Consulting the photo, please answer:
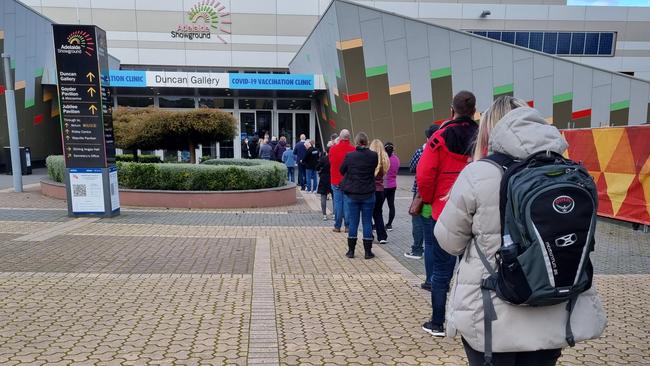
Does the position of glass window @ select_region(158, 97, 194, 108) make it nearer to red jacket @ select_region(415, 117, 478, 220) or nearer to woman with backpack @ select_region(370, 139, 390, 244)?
woman with backpack @ select_region(370, 139, 390, 244)

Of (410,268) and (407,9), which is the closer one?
(410,268)

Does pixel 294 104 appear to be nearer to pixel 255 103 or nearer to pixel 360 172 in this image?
pixel 255 103

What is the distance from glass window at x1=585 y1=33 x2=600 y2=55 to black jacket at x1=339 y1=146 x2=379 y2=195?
40529 millimetres

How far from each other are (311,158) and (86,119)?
6491mm

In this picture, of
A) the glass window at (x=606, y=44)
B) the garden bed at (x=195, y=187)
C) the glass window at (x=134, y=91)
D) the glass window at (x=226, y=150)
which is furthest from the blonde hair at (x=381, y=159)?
the glass window at (x=606, y=44)

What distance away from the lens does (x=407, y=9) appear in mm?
35188

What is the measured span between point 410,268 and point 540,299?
4.44 meters

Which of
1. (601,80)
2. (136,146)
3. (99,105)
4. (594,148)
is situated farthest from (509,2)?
(99,105)

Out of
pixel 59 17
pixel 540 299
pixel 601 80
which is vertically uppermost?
pixel 59 17

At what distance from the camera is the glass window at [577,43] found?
3781 centimetres

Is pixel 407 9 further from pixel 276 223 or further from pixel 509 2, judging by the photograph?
pixel 276 223

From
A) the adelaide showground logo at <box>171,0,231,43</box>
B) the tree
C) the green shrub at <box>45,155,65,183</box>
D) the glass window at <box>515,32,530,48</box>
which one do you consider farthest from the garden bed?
the glass window at <box>515,32,530,48</box>

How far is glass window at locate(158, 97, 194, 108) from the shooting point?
25031 millimetres

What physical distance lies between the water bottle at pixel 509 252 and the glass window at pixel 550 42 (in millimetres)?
41704
